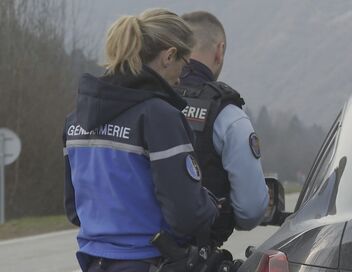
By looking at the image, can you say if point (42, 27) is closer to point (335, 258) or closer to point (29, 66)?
point (29, 66)

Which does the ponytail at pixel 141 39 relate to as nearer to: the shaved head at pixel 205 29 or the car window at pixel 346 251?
the shaved head at pixel 205 29

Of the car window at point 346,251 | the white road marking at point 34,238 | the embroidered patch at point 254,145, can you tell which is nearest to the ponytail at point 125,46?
the embroidered patch at point 254,145

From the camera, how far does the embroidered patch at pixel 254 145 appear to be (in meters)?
2.91

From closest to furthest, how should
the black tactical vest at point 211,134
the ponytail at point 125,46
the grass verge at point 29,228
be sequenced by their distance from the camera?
the ponytail at point 125,46 < the black tactical vest at point 211,134 < the grass verge at point 29,228

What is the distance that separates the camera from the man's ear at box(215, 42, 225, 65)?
134 inches

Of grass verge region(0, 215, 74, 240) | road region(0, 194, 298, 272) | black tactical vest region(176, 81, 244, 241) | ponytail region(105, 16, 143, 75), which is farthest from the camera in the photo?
grass verge region(0, 215, 74, 240)

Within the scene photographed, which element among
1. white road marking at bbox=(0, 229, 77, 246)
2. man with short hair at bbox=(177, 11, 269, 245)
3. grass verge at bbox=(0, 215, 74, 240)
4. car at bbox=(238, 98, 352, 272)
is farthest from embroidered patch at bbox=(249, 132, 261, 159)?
grass verge at bbox=(0, 215, 74, 240)

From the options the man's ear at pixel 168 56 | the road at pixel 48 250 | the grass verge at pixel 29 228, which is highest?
the man's ear at pixel 168 56

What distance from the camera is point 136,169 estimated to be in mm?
2621

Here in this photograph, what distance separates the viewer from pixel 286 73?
72.6m

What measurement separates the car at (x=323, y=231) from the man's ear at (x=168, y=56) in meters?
0.66

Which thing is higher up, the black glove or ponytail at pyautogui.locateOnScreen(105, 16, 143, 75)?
ponytail at pyautogui.locateOnScreen(105, 16, 143, 75)

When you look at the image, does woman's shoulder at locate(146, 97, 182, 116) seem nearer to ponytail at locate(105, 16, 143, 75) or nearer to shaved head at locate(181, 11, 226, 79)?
ponytail at locate(105, 16, 143, 75)

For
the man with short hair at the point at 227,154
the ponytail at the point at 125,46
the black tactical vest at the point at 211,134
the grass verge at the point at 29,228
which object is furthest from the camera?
the grass verge at the point at 29,228
